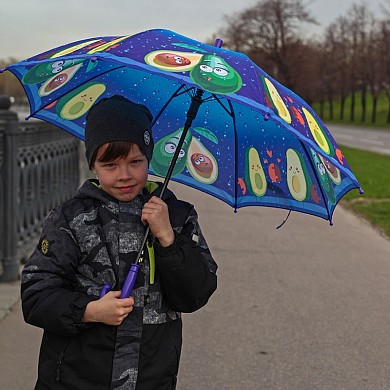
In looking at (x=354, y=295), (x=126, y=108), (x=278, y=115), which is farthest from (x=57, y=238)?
(x=354, y=295)

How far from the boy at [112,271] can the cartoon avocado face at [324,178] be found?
0.81 m

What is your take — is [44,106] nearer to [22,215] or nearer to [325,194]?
[325,194]

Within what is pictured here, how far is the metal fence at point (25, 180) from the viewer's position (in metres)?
5.73

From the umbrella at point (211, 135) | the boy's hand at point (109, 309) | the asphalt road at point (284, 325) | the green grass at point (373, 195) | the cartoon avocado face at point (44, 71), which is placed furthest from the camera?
the green grass at point (373, 195)

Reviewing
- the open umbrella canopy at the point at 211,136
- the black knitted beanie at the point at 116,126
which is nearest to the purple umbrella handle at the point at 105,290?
the black knitted beanie at the point at 116,126

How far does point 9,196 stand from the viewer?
5.73 meters

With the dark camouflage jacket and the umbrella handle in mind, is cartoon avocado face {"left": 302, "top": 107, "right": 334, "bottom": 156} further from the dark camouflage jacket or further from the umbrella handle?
the umbrella handle

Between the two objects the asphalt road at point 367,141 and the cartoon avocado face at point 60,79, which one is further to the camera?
the asphalt road at point 367,141

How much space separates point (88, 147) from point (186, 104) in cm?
87

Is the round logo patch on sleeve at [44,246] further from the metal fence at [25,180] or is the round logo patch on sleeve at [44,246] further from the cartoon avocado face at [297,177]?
the metal fence at [25,180]

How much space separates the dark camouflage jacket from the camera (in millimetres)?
2033

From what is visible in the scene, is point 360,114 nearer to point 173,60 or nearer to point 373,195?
point 373,195

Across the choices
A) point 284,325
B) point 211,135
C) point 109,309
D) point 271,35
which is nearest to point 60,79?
point 211,135

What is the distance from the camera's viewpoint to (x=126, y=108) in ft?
6.99
